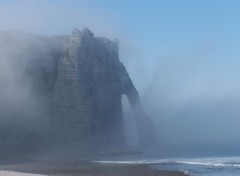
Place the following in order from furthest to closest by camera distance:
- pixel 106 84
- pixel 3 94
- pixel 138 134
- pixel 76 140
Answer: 1. pixel 138 134
2. pixel 106 84
3. pixel 76 140
4. pixel 3 94

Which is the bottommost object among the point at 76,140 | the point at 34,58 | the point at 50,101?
the point at 76,140

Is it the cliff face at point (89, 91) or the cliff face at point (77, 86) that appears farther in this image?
the cliff face at point (89, 91)

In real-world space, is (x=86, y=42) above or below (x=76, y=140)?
above

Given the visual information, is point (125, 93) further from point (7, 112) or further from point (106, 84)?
point (7, 112)

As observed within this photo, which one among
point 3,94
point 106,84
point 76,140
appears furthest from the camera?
point 106,84

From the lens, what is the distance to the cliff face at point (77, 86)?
113188 millimetres

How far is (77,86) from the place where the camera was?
114938 mm

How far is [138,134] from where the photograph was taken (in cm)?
13638

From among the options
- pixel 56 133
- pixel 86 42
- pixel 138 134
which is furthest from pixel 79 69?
pixel 138 134

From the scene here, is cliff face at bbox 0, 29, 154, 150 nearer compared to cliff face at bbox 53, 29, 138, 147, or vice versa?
cliff face at bbox 0, 29, 154, 150

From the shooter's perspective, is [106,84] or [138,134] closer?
[106,84]

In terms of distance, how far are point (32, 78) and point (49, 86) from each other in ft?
17.9

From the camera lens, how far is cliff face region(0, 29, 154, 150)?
113m

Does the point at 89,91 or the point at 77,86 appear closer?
the point at 77,86
